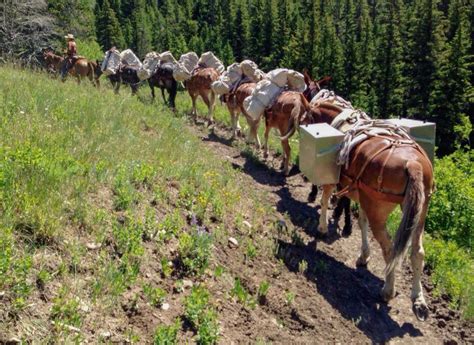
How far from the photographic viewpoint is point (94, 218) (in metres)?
5.05

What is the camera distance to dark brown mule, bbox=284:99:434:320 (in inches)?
219

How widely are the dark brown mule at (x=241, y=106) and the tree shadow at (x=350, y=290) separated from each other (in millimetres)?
6681

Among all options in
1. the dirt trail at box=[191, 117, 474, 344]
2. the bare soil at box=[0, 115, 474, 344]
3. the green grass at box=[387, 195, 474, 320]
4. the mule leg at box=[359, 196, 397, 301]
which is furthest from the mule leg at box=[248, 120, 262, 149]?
the mule leg at box=[359, 196, 397, 301]

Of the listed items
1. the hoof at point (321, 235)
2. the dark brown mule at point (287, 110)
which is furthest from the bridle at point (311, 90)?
the hoof at point (321, 235)

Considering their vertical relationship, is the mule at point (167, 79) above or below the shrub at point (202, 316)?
below

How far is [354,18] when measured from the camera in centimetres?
9488

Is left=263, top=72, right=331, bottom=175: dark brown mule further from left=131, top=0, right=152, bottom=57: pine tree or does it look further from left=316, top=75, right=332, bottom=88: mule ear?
left=131, top=0, right=152, bottom=57: pine tree

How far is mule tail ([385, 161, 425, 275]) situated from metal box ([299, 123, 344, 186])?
1.63 metres

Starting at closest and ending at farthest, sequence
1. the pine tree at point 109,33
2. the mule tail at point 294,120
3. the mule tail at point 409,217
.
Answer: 1. the mule tail at point 409,217
2. the mule tail at point 294,120
3. the pine tree at point 109,33

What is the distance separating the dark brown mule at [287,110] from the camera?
10.8m

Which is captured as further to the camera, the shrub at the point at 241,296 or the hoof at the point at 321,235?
the hoof at the point at 321,235

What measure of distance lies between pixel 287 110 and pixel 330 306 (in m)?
6.08

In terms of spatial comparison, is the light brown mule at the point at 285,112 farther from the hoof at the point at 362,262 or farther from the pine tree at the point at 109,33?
the pine tree at the point at 109,33

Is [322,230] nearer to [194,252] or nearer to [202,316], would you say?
[194,252]
